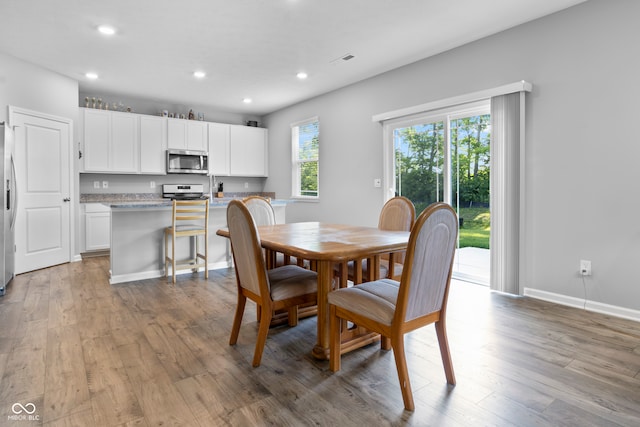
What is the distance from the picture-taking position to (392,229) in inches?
119

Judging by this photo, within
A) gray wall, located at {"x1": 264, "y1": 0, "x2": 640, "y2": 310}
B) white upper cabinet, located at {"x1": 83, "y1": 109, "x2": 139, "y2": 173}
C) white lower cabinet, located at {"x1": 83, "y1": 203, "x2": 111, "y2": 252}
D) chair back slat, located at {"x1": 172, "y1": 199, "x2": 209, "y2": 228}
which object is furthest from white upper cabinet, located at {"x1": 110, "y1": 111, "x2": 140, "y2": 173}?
gray wall, located at {"x1": 264, "y1": 0, "x2": 640, "y2": 310}

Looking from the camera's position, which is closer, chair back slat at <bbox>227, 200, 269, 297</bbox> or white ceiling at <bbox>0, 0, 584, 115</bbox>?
chair back slat at <bbox>227, 200, 269, 297</bbox>

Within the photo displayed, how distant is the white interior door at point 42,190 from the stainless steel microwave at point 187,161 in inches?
59.0

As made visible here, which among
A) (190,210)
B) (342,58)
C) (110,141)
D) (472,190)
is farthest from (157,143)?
(472,190)

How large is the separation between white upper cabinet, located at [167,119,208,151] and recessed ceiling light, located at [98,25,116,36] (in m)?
2.66

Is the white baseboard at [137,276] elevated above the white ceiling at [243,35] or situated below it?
below

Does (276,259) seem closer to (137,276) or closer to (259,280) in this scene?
(259,280)

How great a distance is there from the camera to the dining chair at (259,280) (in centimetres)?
196

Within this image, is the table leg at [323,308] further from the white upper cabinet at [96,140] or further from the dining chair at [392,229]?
the white upper cabinet at [96,140]

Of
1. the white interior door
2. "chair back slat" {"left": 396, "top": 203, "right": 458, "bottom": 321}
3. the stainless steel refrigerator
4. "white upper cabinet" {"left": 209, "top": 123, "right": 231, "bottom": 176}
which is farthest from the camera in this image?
"white upper cabinet" {"left": 209, "top": 123, "right": 231, "bottom": 176}

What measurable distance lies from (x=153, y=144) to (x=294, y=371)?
5.18 metres

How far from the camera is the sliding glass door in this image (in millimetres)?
3777

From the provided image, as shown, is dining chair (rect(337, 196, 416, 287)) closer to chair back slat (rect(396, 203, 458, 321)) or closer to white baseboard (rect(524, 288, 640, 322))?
chair back slat (rect(396, 203, 458, 321))

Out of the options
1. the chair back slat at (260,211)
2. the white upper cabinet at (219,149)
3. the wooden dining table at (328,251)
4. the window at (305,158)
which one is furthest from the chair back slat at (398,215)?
the white upper cabinet at (219,149)
